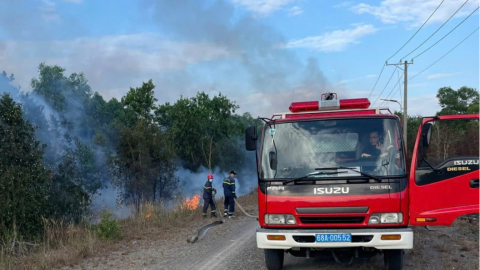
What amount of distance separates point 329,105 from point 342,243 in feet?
7.92

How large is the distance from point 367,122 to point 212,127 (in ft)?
117

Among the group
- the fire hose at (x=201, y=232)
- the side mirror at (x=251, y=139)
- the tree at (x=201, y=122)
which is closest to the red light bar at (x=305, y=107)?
the side mirror at (x=251, y=139)

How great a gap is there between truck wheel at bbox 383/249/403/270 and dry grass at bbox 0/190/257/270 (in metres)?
5.83

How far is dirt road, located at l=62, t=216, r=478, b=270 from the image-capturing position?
25.2 feet

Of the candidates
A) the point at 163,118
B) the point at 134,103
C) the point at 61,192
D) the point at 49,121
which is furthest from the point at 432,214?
the point at 163,118

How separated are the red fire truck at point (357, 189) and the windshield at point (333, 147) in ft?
0.05

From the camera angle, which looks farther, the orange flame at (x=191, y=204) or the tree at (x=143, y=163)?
the tree at (x=143, y=163)

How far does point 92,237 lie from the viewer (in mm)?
10969

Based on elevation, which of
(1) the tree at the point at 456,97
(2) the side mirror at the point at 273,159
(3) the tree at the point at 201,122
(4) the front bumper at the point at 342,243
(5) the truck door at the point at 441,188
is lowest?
(4) the front bumper at the point at 342,243

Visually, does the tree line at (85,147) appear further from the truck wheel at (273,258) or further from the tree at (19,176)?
the truck wheel at (273,258)

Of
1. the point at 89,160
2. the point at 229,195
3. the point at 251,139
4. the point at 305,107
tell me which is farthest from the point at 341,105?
the point at 89,160

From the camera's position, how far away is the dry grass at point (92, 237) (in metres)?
8.81

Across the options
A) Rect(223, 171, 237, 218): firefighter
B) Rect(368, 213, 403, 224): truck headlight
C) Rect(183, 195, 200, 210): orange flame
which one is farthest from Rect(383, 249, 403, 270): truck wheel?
Rect(183, 195, 200, 210): orange flame

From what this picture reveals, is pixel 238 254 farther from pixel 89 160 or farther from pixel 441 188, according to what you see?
pixel 89 160
